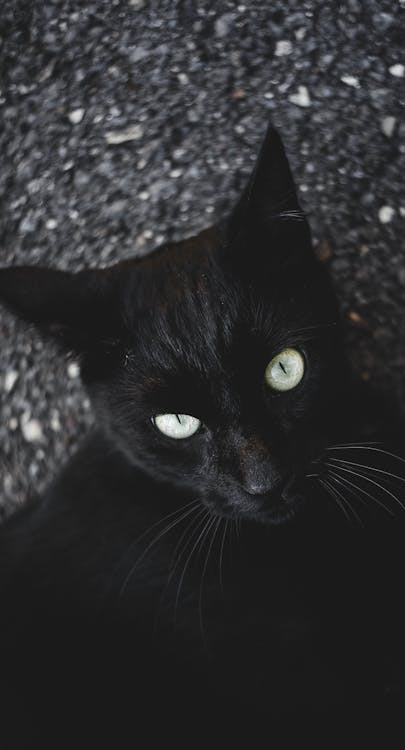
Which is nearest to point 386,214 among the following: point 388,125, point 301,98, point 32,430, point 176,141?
point 388,125

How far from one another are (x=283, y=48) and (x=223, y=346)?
0.72 meters

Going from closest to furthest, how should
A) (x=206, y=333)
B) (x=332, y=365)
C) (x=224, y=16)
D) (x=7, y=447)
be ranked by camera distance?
(x=206, y=333)
(x=332, y=365)
(x=224, y=16)
(x=7, y=447)

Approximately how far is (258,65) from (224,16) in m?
0.11

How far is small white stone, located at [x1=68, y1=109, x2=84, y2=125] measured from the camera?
1.52 m

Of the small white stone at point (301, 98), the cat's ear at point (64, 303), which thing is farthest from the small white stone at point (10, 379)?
the small white stone at point (301, 98)

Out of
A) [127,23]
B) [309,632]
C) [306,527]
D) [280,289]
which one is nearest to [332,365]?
[280,289]

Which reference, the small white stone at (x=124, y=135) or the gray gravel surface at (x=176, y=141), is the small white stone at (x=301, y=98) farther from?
the small white stone at (x=124, y=135)

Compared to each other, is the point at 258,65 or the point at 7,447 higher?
the point at 258,65

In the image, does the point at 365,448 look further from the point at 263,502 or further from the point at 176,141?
the point at 176,141

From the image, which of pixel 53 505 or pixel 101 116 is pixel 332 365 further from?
pixel 101 116

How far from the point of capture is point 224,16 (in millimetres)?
1458

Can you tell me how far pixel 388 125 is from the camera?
1.45 meters

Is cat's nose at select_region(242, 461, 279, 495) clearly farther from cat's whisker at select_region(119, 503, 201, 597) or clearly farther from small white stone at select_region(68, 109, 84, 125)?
small white stone at select_region(68, 109, 84, 125)

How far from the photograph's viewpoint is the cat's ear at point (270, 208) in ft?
3.16
